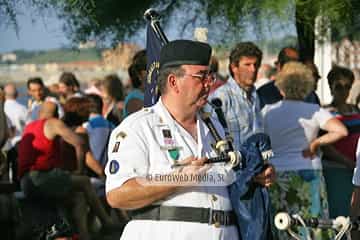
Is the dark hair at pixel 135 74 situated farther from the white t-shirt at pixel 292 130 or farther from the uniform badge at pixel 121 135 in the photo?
the uniform badge at pixel 121 135

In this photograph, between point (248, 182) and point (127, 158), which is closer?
point (127, 158)

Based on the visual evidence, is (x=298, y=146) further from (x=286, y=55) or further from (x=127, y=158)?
(x=127, y=158)

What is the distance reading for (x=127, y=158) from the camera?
4.31 m

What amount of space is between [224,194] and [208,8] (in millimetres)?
2704

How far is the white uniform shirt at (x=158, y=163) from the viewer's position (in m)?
4.32

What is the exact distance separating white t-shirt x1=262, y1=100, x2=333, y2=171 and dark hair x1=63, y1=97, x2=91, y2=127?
2654mm

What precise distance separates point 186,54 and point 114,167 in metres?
0.65

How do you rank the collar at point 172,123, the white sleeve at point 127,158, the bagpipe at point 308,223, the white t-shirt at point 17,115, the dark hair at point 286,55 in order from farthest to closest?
1. the white t-shirt at point 17,115
2. the dark hair at point 286,55
3. the collar at point 172,123
4. the white sleeve at point 127,158
5. the bagpipe at point 308,223

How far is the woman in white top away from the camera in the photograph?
24.7ft

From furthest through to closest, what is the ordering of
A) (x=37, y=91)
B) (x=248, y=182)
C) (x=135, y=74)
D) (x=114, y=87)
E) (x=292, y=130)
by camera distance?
1. (x=114, y=87)
2. (x=37, y=91)
3. (x=135, y=74)
4. (x=292, y=130)
5. (x=248, y=182)

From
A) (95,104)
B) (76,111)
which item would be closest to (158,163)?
(76,111)

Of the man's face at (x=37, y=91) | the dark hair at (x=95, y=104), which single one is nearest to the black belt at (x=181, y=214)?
the dark hair at (x=95, y=104)

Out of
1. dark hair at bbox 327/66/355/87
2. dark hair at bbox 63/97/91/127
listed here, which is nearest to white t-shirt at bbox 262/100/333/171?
dark hair at bbox 327/66/355/87

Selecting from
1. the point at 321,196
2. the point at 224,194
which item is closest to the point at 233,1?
the point at 321,196
